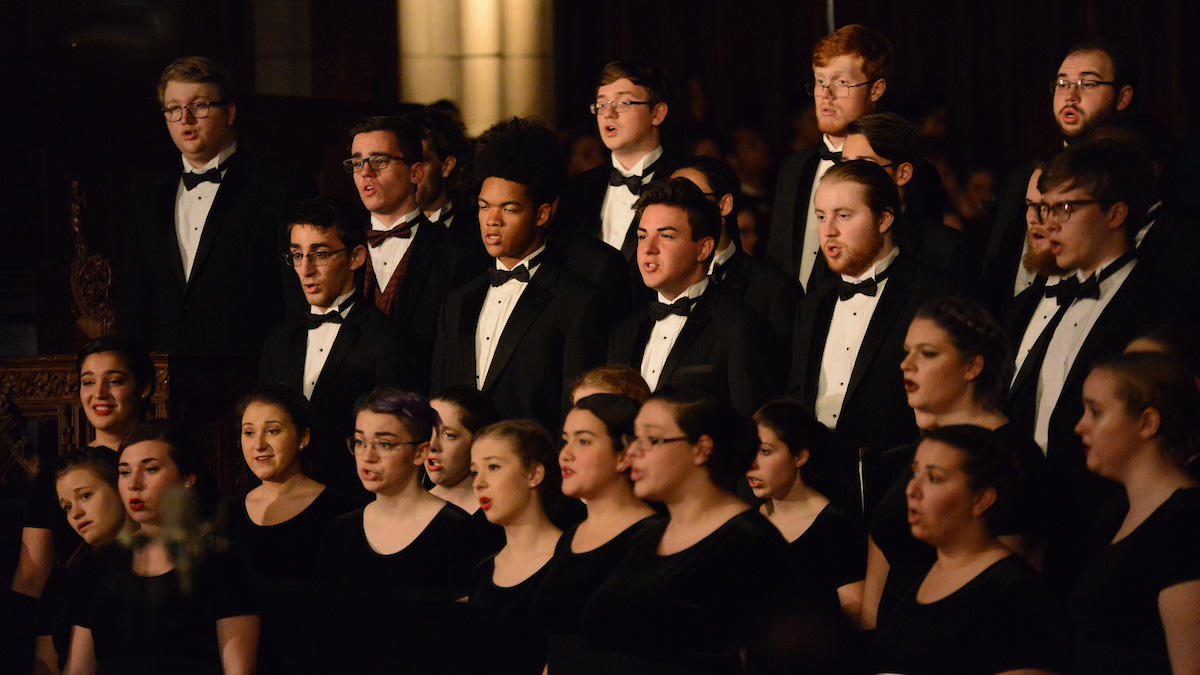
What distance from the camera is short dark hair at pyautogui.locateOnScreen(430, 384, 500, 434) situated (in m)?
3.80

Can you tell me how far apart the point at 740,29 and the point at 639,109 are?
14.9 ft

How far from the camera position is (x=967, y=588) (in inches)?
110

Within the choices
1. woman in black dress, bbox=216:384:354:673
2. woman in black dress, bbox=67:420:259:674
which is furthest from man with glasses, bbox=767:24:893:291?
woman in black dress, bbox=67:420:259:674

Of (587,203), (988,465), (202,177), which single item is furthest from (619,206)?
(988,465)

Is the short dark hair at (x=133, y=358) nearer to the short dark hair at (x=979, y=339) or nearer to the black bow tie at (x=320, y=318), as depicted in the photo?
the black bow tie at (x=320, y=318)

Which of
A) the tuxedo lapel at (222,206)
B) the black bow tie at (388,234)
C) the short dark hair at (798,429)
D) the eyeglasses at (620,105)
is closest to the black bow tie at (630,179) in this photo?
the eyeglasses at (620,105)

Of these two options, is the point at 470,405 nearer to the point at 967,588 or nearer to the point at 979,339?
the point at 979,339

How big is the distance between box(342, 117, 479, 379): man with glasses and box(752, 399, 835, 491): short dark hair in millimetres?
1392

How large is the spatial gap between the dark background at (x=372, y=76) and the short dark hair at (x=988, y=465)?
7.57 feet

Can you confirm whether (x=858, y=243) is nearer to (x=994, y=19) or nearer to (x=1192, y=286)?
(x=1192, y=286)

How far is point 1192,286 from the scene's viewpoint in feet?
12.7

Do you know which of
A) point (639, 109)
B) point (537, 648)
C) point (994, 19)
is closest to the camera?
point (537, 648)

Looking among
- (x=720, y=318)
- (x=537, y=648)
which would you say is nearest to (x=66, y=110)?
(x=720, y=318)

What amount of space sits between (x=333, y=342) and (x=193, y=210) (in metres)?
0.91
